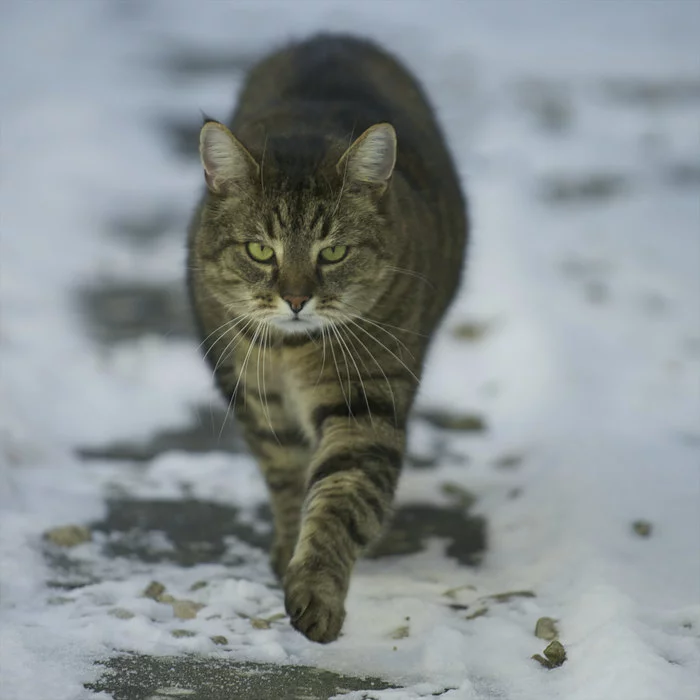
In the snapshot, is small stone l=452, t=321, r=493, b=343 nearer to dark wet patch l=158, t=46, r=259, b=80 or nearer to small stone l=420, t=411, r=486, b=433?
small stone l=420, t=411, r=486, b=433

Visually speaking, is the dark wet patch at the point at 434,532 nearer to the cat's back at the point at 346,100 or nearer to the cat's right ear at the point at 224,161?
the cat's back at the point at 346,100

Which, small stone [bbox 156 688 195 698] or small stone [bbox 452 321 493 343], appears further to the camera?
small stone [bbox 452 321 493 343]

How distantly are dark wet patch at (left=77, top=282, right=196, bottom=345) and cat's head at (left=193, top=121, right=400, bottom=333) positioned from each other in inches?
91.6

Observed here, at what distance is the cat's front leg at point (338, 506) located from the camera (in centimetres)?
252

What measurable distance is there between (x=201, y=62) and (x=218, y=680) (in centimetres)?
753

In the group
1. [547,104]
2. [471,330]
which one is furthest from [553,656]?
[547,104]

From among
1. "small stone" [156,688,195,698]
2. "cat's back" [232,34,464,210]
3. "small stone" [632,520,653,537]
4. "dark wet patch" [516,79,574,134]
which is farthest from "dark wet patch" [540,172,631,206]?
"small stone" [156,688,195,698]

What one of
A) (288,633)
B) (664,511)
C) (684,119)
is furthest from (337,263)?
(684,119)

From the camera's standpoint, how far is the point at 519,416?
4.67 m

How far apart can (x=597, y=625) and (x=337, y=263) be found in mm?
1114

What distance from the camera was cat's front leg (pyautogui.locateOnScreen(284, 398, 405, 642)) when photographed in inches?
99.3

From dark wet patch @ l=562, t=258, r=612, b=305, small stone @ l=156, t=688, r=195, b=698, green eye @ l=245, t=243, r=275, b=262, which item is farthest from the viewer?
dark wet patch @ l=562, t=258, r=612, b=305

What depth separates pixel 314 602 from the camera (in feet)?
8.23

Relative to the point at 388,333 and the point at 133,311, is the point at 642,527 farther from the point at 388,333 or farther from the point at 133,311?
the point at 133,311
